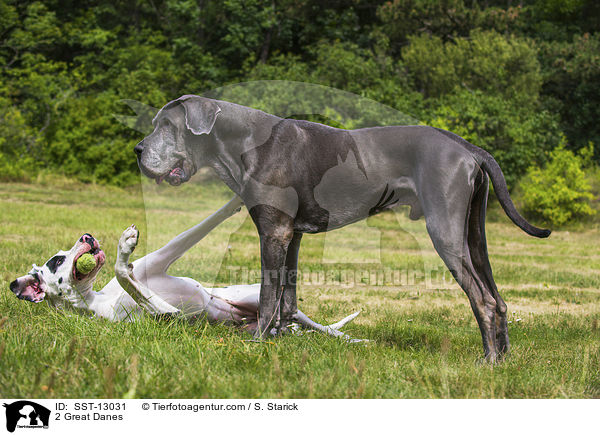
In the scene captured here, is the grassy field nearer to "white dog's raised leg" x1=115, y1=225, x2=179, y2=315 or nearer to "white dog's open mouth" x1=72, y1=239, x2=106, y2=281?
"white dog's raised leg" x1=115, y1=225, x2=179, y2=315

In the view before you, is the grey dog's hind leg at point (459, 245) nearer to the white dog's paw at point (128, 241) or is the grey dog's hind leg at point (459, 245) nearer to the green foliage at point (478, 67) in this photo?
the white dog's paw at point (128, 241)

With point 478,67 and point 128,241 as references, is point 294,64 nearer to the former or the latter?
point 478,67

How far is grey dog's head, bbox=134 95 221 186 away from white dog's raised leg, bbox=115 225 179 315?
40 cm

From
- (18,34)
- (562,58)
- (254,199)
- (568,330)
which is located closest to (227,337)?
(254,199)

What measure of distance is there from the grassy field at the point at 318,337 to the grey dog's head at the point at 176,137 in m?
0.51

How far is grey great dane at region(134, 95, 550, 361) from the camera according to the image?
3.33m

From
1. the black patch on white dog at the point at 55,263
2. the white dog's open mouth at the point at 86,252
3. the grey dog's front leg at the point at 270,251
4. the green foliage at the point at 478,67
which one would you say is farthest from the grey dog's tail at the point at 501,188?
the green foliage at the point at 478,67

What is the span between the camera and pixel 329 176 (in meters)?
3.52

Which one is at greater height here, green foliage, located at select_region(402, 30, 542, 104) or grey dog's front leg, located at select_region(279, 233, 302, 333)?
grey dog's front leg, located at select_region(279, 233, 302, 333)

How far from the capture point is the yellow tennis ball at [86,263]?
3.53 meters

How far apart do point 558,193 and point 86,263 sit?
13.0 m
